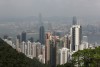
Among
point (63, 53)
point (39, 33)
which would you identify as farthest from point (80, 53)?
point (39, 33)

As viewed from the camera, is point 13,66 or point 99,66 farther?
point 13,66

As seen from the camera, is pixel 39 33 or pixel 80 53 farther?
pixel 39 33

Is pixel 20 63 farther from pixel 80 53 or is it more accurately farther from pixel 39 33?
pixel 39 33

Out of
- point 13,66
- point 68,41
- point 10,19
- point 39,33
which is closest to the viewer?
point 13,66

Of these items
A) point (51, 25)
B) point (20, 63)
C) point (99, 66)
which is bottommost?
point (51, 25)

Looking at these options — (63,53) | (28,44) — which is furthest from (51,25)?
(63,53)

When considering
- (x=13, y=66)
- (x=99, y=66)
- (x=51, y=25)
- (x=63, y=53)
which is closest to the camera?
(x=99, y=66)

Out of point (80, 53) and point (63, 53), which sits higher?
point (80, 53)

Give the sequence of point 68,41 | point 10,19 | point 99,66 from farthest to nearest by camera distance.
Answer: point 10,19 < point 68,41 < point 99,66

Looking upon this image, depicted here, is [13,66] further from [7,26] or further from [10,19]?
[10,19]
